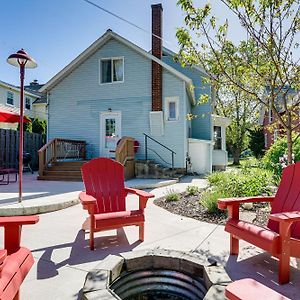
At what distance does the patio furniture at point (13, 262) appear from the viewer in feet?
5.77

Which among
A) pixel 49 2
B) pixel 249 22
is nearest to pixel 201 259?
pixel 249 22

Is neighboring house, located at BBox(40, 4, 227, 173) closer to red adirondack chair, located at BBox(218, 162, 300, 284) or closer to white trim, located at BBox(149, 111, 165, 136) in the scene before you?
white trim, located at BBox(149, 111, 165, 136)

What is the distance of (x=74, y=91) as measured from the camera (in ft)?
46.4

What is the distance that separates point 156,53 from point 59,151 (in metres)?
6.61

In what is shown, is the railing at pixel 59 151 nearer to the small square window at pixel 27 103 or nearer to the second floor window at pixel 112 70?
the second floor window at pixel 112 70

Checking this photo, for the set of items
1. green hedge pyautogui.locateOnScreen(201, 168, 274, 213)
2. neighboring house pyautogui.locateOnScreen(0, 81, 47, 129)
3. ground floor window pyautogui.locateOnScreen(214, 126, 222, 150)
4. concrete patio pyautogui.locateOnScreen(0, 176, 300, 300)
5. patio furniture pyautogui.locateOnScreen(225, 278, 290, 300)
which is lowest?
concrete patio pyautogui.locateOnScreen(0, 176, 300, 300)

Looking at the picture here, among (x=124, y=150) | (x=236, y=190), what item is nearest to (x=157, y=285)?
(x=236, y=190)

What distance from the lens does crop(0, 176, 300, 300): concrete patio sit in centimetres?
269

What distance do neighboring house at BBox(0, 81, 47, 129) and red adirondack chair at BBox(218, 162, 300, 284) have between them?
67.5 ft

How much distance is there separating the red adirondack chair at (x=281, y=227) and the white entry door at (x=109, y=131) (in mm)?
10526

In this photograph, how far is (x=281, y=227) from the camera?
2.61m

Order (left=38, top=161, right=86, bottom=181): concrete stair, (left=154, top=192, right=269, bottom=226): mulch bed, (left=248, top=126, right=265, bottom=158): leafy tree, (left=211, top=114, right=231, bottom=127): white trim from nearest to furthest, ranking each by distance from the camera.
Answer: (left=154, top=192, right=269, bottom=226): mulch bed → (left=38, top=161, right=86, bottom=181): concrete stair → (left=211, top=114, right=231, bottom=127): white trim → (left=248, top=126, right=265, bottom=158): leafy tree

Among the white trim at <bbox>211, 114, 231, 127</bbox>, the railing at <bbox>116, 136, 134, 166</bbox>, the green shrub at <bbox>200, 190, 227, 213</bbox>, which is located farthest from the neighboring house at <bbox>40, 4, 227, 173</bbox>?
the green shrub at <bbox>200, 190, 227, 213</bbox>

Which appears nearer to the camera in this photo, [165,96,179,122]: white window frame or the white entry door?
[165,96,179,122]: white window frame
